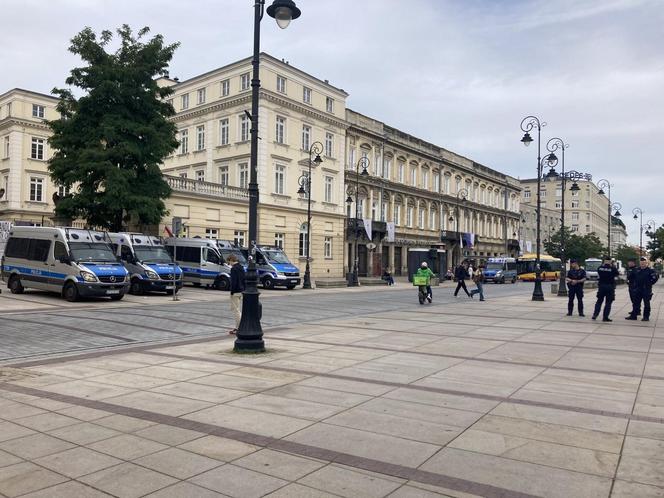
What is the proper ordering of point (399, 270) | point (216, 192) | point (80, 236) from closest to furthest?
1. point (80, 236)
2. point (216, 192)
3. point (399, 270)

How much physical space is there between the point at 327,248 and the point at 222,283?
746 inches

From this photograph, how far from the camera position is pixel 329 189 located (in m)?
46.8

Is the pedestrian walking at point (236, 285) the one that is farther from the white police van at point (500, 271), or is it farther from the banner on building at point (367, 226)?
the white police van at point (500, 271)

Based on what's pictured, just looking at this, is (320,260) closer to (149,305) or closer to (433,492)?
(149,305)

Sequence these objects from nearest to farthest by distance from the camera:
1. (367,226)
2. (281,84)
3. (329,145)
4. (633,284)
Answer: (633,284)
(281,84)
(329,145)
(367,226)

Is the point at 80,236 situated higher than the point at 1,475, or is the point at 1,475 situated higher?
the point at 80,236

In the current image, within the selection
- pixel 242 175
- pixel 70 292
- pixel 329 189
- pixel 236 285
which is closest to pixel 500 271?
pixel 329 189

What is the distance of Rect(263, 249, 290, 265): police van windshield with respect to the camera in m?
31.2

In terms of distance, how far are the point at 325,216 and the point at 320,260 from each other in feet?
12.3

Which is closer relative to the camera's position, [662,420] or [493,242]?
[662,420]

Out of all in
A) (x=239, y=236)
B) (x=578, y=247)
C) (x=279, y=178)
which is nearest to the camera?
(x=239, y=236)

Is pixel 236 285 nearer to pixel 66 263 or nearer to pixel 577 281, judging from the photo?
pixel 66 263

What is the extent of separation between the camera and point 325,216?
45875mm

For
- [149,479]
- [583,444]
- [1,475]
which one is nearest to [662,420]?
[583,444]
